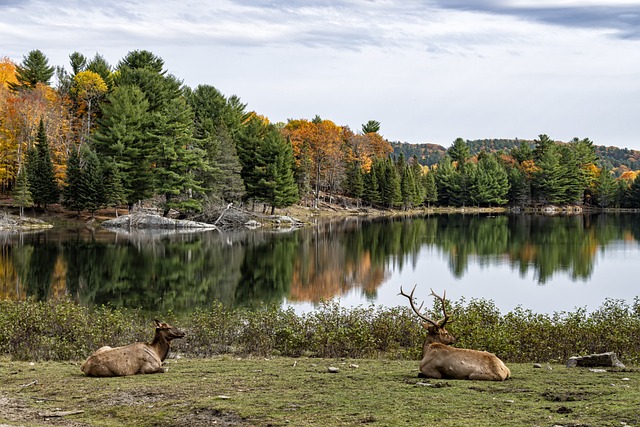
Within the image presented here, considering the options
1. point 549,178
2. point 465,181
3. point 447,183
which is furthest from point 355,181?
point 549,178

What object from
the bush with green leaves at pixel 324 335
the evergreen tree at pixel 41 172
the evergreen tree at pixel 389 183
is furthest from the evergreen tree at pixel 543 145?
the bush with green leaves at pixel 324 335

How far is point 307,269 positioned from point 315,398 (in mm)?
25776

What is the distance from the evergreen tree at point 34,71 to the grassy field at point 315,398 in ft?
228

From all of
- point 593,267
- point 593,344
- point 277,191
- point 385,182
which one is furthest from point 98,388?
point 385,182

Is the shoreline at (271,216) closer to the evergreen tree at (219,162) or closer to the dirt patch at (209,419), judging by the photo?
the evergreen tree at (219,162)

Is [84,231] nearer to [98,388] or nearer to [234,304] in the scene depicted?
[234,304]

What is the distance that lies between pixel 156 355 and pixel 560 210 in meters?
111

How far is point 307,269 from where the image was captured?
1312 inches

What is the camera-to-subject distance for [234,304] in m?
23.2

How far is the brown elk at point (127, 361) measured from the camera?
9484 millimetres

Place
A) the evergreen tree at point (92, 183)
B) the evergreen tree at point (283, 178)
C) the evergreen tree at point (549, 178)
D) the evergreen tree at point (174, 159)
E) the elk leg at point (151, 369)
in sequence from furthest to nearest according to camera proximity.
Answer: the evergreen tree at point (549, 178)
the evergreen tree at point (283, 178)
the evergreen tree at point (174, 159)
the evergreen tree at point (92, 183)
the elk leg at point (151, 369)

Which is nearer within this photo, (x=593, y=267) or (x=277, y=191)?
(x=593, y=267)

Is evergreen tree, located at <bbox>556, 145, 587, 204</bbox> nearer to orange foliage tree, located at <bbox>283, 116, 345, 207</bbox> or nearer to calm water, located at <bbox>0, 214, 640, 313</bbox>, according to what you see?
orange foliage tree, located at <bbox>283, 116, 345, 207</bbox>

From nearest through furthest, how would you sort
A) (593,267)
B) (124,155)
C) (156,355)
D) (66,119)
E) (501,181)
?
(156,355) < (593,267) < (124,155) < (66,119) < (501,181)
